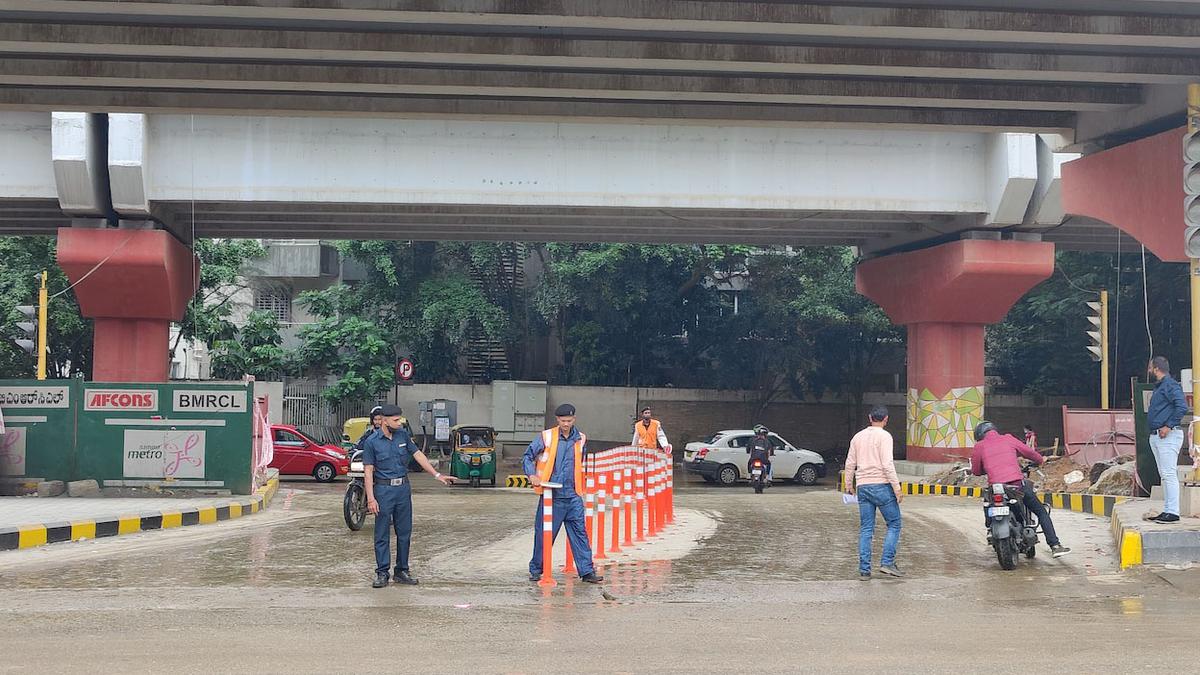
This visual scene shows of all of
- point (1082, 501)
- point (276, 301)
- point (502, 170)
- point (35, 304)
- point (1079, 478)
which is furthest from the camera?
point (276, 301)

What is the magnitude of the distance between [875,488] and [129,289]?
844 inches

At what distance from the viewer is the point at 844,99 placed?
15469 mm

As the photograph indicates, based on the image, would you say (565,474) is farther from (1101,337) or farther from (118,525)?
(1101,337)

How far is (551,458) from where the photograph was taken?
443 inches

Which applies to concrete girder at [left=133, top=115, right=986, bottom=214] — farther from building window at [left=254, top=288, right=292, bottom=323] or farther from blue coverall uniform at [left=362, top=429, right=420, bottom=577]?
building window at [left=254, top=288, right=292, bottom=323]

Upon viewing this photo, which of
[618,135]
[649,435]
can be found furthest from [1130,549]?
[618,135]

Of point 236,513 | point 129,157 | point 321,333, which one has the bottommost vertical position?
point 236,513

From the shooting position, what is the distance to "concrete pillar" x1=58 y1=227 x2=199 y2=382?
2730 cm

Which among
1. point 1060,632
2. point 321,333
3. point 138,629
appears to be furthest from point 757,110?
point 321,333

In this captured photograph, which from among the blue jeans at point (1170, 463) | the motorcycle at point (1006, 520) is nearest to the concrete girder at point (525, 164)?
the blue jeans at point (1170, 463)

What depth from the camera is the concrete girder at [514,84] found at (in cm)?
1455

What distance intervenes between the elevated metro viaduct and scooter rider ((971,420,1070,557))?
13.6 ft

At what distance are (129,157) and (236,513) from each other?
31.2ft

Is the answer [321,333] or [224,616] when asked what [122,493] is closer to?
[224,616]
